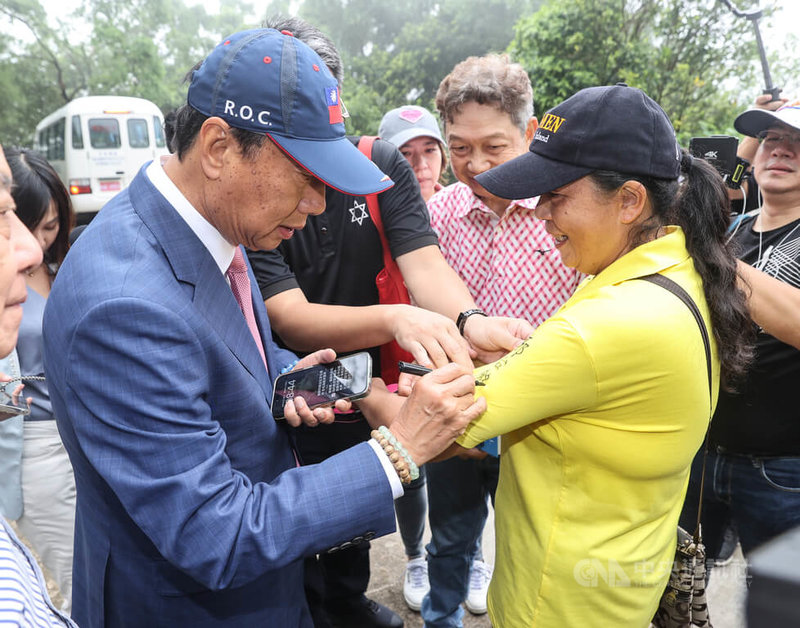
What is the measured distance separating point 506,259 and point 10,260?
194cm

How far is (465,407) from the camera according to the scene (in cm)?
152

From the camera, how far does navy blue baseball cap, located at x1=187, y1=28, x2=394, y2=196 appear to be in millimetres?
1373

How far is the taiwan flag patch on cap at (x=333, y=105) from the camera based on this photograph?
1.48 meters

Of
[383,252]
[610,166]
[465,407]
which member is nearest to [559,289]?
[383,252]

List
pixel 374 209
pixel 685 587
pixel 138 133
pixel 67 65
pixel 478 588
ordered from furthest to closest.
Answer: pixel 67 65 → pixel 138 133 → pixel 478 588 → pixel 374 209 → pixel 685 587

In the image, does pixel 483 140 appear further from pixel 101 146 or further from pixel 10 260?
pixel 101 146

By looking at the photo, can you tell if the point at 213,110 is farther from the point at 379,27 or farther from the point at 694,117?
the point at 379,27

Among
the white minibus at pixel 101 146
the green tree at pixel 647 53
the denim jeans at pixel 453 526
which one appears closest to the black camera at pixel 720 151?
the denim jeans at pixel 453 526

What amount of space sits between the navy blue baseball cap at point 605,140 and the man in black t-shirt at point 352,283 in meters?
0.63

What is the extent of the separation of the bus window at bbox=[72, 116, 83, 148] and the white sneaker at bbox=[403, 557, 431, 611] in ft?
52.9

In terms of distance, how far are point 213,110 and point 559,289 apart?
1.64 meters

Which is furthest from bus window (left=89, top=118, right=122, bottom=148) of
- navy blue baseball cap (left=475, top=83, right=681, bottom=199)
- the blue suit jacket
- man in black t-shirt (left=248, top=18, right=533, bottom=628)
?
navy blue baseball cap (left=475, top=83, right=681, bottom=199)

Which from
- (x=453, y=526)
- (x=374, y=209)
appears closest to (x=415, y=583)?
(x=453, y=526)

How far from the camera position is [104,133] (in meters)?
16.0
